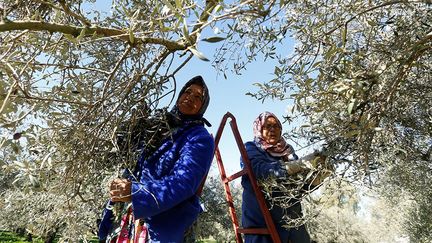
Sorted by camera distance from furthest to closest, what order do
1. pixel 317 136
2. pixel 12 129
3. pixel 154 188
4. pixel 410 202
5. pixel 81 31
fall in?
pixel 410 202
pixel 317 136
pixel 154 188
pixel 12 129
pixel 81 31

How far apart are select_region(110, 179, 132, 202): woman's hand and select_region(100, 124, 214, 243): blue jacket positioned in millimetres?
38

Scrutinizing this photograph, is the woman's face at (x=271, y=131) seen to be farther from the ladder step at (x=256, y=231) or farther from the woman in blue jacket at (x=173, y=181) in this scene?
the woman in blue jacket at (x=173, y=181)

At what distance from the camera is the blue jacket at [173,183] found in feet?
5.43

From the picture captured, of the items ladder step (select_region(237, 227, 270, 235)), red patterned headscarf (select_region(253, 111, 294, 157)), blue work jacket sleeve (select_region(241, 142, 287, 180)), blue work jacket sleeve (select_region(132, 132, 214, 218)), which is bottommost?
ladder step (select_region(237, 227, 270, 235))

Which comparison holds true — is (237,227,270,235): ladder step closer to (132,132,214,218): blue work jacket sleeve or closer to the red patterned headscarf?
the red patterned headscarf

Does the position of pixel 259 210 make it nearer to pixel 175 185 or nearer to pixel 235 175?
pixel 235 175

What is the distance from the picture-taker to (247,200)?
2.95 m

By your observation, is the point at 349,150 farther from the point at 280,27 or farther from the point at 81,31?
the point at 81,31

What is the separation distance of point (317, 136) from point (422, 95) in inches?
45.1

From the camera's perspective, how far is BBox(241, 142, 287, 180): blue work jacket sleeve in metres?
2.58

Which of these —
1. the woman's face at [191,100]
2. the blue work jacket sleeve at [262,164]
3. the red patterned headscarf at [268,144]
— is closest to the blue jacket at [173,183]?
the woman's face at [191,100]

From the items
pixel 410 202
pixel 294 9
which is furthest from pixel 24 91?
pixel 410 202

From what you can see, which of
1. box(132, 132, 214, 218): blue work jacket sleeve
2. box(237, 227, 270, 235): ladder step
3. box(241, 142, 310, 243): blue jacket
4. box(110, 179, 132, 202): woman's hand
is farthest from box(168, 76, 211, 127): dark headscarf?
box(237, 227, 270, 235): ladder step

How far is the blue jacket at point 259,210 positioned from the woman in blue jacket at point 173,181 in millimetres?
785
